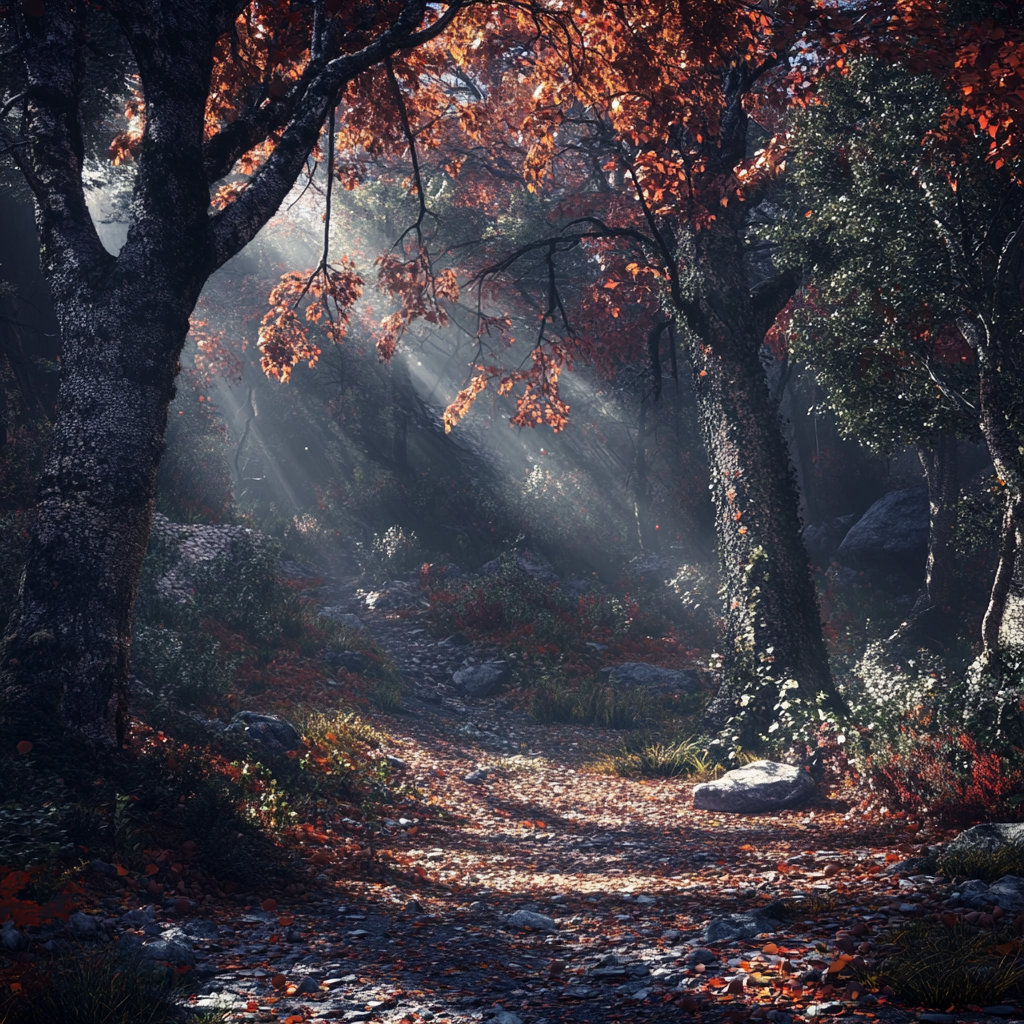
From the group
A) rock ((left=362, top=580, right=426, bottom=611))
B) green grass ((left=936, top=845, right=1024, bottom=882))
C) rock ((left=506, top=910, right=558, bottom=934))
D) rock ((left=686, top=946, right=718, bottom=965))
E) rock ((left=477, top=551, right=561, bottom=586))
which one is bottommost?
rock ((left=506, top=910, right=558, bottom=934))

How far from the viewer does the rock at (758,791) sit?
314 inches

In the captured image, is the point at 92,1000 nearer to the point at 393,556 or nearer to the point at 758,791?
the point at 758,791

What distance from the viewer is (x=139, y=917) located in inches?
159

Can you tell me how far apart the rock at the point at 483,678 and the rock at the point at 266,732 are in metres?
5.19

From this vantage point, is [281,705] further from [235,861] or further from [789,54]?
[789,54]

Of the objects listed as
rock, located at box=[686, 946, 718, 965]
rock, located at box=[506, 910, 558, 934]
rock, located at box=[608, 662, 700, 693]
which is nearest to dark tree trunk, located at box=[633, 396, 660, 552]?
rock, located at box=[608, 662, 700, 693]

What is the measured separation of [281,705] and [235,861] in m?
5.26

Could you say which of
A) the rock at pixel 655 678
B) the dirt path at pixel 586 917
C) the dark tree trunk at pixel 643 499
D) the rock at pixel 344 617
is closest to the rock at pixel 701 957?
the dirt path at pixel 586 917

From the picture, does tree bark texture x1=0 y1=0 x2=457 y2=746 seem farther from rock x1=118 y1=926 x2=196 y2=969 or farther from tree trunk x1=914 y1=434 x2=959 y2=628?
tree trunk x1=914 y1=434 x2=959 y2=628

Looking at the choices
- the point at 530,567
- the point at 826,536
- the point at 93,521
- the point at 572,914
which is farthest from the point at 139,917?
the point at 826,536

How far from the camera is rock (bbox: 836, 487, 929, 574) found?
17109 mm

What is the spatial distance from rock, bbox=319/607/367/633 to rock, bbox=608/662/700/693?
5146 millimetres

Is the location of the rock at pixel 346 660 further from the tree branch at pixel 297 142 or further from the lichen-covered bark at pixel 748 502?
the tree branch at pixel 297 142

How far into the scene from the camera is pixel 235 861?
16.7ft
